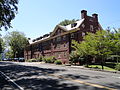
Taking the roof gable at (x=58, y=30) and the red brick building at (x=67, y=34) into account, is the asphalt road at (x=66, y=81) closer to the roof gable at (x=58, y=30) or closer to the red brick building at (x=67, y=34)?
the red brick building at (x=67, y=34)

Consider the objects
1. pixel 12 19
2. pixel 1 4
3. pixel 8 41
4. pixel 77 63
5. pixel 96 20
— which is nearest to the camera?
pixel 1 4

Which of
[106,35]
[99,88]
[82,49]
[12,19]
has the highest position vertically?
[12,19]

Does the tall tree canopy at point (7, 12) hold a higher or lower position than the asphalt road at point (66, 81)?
higher

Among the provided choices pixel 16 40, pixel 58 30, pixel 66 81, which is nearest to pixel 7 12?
pixel 66 81

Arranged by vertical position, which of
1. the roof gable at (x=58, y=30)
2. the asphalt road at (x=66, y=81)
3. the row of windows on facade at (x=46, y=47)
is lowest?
the asphalt road at (x=66, y=81)

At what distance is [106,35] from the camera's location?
90.5ft

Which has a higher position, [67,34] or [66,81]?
[67,34]

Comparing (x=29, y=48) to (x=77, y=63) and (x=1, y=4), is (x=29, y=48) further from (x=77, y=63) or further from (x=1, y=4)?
(x=1, y=4)

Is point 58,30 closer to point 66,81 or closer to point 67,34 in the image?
point 67,34

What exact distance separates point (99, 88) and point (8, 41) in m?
78.6

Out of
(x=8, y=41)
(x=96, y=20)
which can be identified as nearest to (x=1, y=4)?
(x=96, y=20)

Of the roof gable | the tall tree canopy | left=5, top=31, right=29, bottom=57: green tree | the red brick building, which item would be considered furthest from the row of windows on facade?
the tall tree canopy

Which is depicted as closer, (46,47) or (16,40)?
(46,47)

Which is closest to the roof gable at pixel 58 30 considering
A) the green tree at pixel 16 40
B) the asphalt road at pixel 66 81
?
the asphalt road at pixel 66 81
